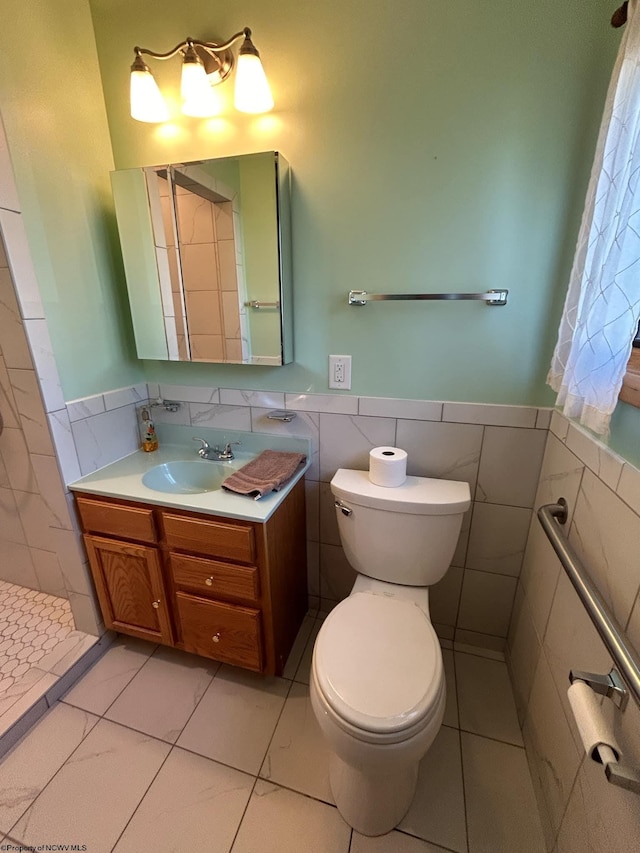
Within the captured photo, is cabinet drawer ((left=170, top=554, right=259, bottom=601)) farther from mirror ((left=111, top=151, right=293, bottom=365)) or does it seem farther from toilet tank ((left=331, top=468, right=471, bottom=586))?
mirror ((left=111, top=151, right=293, bottom=365))

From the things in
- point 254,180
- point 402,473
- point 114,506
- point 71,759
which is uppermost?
point 254,180

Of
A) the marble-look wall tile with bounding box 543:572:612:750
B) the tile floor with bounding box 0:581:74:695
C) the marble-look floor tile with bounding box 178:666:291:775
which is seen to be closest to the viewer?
the marble-look wall tile with bounding box 543:572:612:750

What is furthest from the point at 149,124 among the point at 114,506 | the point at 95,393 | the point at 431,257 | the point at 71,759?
the point at 71,759

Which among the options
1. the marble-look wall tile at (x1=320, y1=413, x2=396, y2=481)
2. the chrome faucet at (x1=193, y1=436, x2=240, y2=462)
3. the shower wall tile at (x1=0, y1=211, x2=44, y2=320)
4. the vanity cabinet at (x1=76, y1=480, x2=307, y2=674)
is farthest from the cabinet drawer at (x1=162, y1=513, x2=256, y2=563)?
the shower wall tile at (x1=0, y1=211, x2=44, y2=320)

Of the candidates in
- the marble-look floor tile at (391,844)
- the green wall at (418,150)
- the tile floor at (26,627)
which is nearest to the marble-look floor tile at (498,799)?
the marble-look floor tile at (391,844)

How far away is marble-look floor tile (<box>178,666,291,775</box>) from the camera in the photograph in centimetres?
120

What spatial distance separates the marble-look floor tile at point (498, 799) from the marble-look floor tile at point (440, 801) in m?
0.02

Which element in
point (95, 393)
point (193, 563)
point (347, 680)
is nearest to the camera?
point (347, 680)

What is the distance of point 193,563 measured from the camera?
50.3 inches

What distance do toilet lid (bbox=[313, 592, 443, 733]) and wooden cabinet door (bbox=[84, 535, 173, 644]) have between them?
701mm

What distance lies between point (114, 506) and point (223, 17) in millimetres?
1660

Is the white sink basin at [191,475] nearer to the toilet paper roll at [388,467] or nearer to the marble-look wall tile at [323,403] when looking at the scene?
the marble-look wall tile at [323,403]

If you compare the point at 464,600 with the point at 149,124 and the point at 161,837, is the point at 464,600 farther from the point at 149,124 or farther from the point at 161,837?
the point at 149,124

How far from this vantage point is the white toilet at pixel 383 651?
86cm
